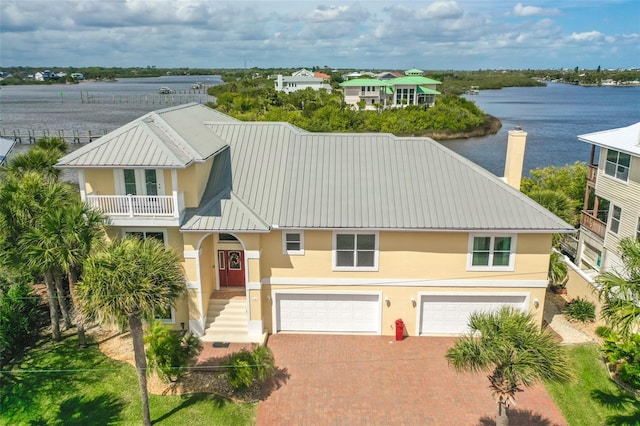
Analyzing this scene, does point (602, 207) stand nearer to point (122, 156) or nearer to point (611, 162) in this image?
point (611, 162)

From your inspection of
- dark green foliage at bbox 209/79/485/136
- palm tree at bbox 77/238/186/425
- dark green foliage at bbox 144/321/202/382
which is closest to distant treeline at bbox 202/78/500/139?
dark green foliage at bbox 209/79/485/136

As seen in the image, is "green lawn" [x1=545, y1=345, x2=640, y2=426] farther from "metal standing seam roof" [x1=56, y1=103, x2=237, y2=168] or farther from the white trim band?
"metal standing seam roof" [x1=56, y1=103, x2=237, y2=168]

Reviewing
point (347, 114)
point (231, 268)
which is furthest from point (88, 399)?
point (347, 114)

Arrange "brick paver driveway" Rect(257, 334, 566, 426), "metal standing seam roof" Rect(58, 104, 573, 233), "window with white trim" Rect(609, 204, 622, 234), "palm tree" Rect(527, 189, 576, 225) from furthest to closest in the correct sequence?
"window with white trim" Rect(609, 204, 622, 234) → "palm tree" Rect(527, 189, 576, 225) → "metal standing seam roof" Rect(58, 104, 573, 233) → "brick paver driveway" Rect(257, 334, 566, 426)

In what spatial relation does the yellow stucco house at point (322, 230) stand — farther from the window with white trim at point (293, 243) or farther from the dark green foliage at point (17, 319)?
the dark green foliage at point (17, 319)

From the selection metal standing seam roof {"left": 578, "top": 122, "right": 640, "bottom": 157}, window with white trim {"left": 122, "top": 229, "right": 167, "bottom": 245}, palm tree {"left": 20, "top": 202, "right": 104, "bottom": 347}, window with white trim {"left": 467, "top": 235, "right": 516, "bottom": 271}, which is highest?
metal standing seam roof {"left": 578, "top": 122, "right": 640, "bottom": 157}

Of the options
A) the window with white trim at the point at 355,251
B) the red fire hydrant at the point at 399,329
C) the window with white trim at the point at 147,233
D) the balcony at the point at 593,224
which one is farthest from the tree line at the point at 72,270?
the balcony at the point at 593,224

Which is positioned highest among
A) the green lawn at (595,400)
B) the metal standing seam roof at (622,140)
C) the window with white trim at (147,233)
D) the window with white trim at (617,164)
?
the metal standing seam roof at (622,140)
